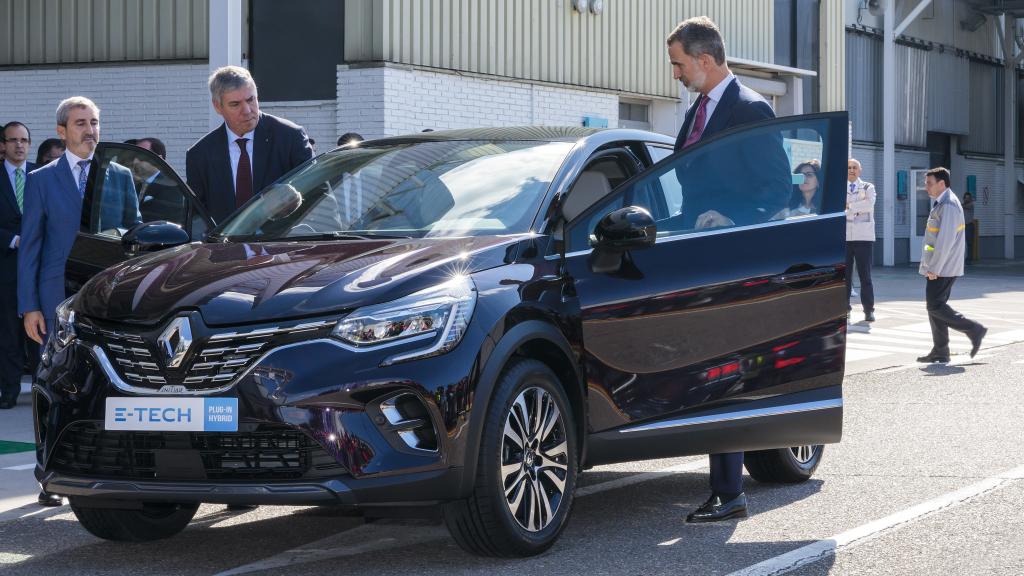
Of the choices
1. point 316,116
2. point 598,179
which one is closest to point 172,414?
point 598,179

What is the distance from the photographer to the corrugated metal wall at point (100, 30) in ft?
64.5

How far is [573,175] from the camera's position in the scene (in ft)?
20.2

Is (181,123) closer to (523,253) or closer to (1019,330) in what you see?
(1019,330)

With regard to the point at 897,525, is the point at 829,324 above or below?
above

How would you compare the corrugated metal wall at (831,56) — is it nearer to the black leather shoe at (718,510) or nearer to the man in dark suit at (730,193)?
the man in dark suit at (730,193)

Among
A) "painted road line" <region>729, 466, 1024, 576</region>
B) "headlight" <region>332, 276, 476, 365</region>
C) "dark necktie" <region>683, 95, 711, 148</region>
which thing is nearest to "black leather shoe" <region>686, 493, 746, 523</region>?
"painted road line" <region>729, 466, 1024, 576</region>

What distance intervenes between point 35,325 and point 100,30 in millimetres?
13700

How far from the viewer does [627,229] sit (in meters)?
5.77

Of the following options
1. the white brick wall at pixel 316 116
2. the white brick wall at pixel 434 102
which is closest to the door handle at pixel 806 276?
the white brick wall at pixel 434 102

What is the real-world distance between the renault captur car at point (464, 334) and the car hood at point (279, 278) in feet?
0.04

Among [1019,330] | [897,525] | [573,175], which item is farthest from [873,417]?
[1019,330]

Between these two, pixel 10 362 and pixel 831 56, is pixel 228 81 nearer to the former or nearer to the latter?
pixel 10 362

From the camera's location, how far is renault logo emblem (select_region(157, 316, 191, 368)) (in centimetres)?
504

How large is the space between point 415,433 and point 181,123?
15.6 meters
